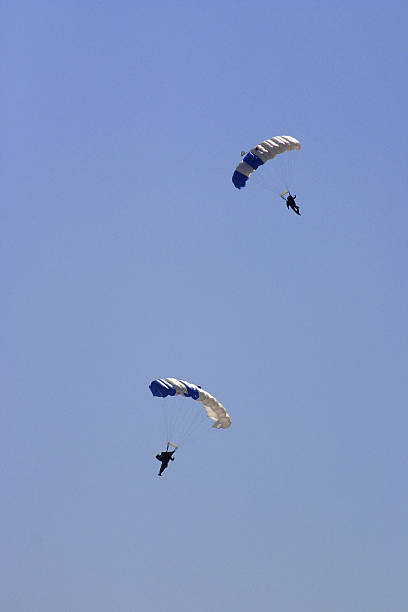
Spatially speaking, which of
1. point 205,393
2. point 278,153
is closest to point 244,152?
point 278,153

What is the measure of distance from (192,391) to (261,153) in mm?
14089

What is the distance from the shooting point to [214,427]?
76.4 metres

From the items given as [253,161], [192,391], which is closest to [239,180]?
[253,161]

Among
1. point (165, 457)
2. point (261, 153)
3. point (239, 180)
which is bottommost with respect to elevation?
point (165, 457)

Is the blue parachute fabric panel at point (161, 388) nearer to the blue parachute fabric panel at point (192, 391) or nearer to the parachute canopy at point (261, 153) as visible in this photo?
the blue parachute fabric panel at point (192, 391)

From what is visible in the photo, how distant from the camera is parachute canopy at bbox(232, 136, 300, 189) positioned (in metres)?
78.6

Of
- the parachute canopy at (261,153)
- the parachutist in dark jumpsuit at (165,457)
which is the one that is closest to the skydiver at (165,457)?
the parachutist in dark jumpsuit at (165,457)

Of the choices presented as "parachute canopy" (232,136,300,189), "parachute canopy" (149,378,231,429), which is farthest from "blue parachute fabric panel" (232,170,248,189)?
"parachute canopy" (149,378,231,429)

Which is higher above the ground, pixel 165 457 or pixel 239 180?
pixel 239 180

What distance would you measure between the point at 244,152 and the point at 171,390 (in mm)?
14106

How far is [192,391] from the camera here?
74.8m

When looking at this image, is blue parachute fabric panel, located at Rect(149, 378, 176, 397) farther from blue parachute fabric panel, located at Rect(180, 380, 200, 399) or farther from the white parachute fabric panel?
the white parachute fabric panel

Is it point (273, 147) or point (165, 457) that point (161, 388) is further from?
point (273, 147)

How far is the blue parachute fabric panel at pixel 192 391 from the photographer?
74.6 meters
